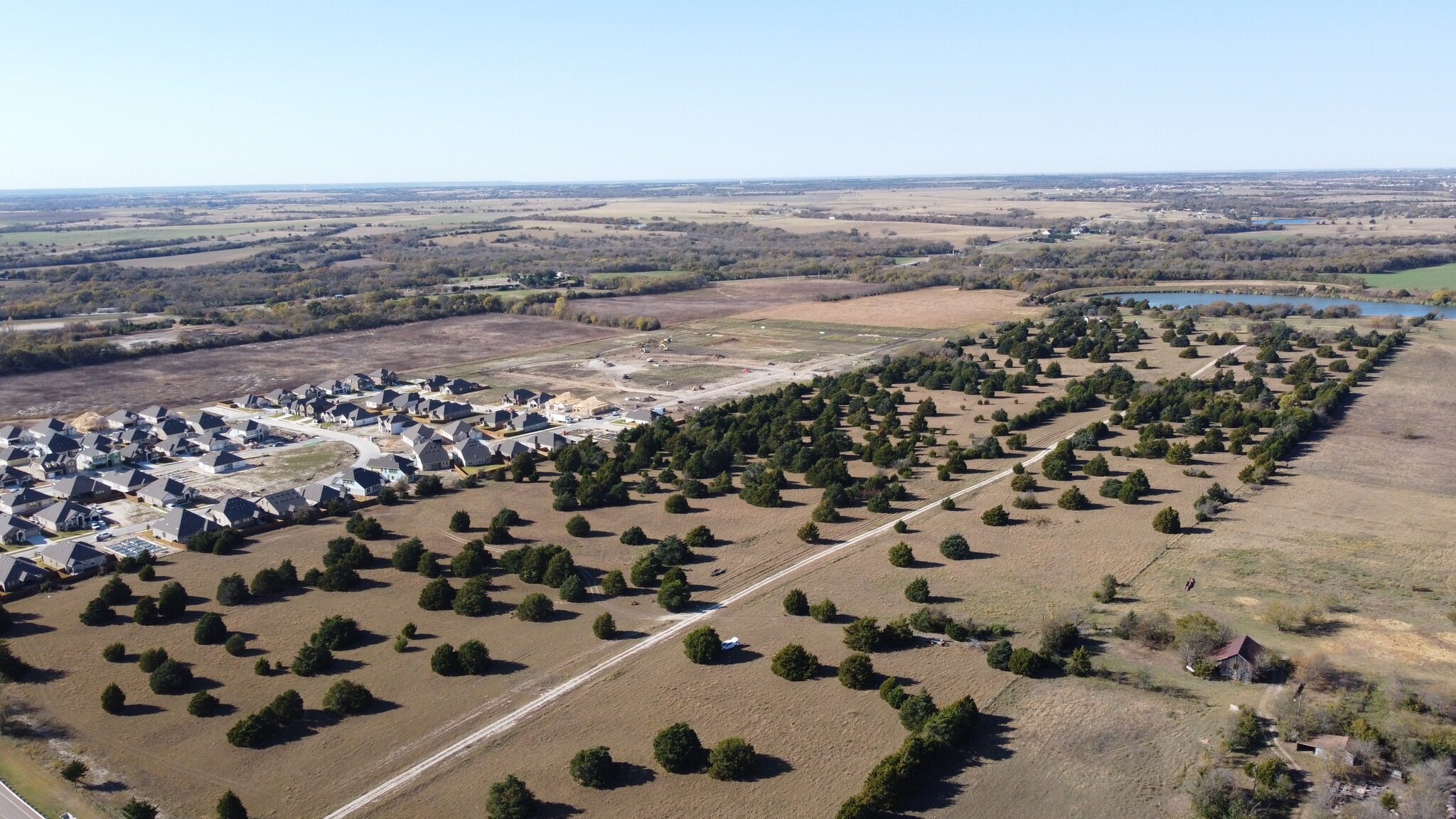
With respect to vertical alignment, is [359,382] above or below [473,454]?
above

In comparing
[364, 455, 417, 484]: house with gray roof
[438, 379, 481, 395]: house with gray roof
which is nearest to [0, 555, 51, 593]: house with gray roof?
[364, 455, 417, 484]: house with gray roof

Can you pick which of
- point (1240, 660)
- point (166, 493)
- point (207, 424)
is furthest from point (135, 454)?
point (1240, 660)

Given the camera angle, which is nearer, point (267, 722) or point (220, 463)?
point (267, 722)

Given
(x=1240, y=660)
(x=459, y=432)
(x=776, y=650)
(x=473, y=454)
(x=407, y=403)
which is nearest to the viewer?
(x=1240, y=660)

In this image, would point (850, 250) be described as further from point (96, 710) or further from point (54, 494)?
point (96, 710)

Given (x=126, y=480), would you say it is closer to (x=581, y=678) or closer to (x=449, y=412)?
(x=449, y=412)

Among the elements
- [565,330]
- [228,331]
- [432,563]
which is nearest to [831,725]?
[432,563]
